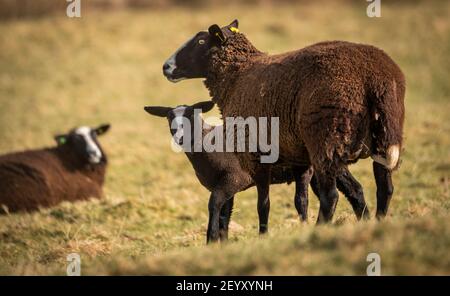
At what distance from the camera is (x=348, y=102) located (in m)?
6.84

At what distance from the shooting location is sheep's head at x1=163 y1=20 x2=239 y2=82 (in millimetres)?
9125

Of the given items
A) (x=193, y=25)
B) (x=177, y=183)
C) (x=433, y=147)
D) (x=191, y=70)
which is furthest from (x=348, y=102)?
(x=193, y=25)

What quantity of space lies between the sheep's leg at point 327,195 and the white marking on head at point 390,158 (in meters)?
0.56

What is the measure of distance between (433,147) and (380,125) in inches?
327

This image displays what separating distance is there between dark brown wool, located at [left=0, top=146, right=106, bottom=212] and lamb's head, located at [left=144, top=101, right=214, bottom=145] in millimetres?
4642

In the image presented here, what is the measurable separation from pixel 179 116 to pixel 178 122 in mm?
106

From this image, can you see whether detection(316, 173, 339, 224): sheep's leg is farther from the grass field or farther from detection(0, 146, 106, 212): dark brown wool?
detection(0, 146, 106, 212): dark brown wool

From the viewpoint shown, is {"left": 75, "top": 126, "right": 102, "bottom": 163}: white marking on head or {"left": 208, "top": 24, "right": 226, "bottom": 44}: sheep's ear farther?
{"left": 75, "top": 126, "right": 102, "bottom": 163}: white marking on head

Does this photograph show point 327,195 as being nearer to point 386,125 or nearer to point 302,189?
point 386,125

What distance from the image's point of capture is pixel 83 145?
14812mm

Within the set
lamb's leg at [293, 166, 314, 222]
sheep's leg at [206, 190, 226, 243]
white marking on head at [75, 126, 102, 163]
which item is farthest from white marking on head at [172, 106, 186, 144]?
white marking on head at [75, 126, 102, 163]
